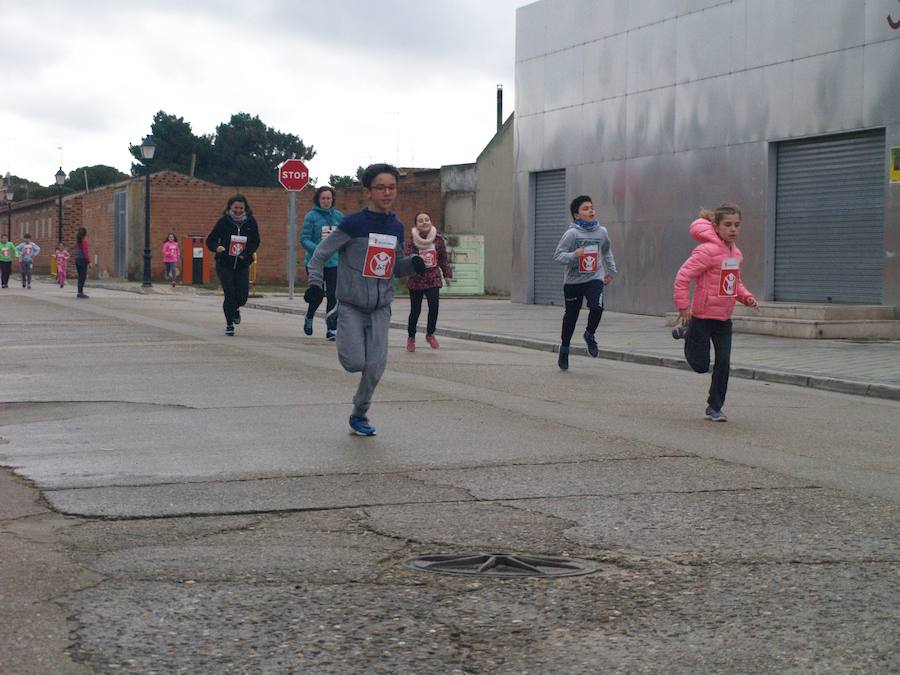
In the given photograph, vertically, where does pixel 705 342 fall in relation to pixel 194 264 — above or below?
below

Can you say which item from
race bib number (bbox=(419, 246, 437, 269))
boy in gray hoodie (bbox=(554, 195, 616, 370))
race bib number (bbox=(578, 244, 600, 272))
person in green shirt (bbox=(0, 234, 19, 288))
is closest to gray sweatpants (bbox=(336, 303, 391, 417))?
boy in gray hoodie (bbox=(554, 195, 616, 370))

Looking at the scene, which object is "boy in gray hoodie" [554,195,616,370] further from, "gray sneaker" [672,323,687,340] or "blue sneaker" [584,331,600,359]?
"gray sneaker" [672,323,687,340]

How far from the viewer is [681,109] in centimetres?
2492

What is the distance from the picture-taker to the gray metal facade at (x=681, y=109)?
20938mm

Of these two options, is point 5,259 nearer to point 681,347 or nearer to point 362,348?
point 681,347

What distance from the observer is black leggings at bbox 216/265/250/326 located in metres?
17.6

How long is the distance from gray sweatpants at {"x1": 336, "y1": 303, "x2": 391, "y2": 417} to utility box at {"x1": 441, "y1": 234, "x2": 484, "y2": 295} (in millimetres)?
30610

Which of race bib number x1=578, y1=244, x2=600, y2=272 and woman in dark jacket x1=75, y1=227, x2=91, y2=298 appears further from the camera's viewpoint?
woman in dark jacket x1=75, y1=227, x2=91, y2=298

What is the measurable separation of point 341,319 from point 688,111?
1749 centimetres

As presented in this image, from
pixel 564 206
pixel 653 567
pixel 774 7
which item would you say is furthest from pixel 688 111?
pixel 653 567

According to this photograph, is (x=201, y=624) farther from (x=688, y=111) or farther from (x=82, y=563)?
(x=688, y=111)

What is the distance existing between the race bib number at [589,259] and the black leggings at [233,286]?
218 inches

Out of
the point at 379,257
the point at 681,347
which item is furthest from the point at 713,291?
the point at 681,347

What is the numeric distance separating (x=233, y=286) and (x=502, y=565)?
43.2ft
